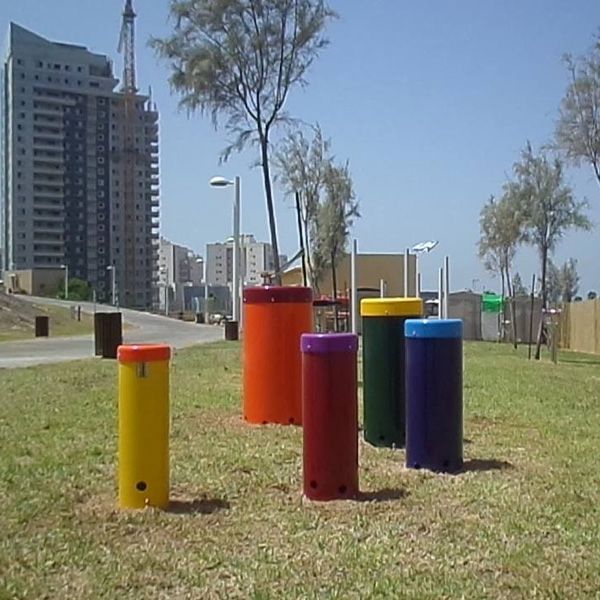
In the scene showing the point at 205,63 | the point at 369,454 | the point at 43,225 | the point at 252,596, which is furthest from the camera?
the point at 43,225

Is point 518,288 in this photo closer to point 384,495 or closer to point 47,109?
point 384,495

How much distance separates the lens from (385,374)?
27.7 ft

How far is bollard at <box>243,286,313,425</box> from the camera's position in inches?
375

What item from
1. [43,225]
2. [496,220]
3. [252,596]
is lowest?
[252,596]

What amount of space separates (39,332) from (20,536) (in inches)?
1525

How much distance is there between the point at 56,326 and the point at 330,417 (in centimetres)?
5004

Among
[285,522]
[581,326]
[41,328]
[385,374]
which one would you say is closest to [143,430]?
[285,522]

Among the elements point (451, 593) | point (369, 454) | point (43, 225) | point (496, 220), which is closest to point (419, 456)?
point (369, 454)

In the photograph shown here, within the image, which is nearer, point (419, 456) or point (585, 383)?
point (419, 456)

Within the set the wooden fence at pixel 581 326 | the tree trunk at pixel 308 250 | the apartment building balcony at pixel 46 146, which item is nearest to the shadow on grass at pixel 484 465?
the tree trunk at pixel 308 250

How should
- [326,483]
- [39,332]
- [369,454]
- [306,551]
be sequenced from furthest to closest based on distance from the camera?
[39,332] < [369,454] < [326,483] < [306,551]

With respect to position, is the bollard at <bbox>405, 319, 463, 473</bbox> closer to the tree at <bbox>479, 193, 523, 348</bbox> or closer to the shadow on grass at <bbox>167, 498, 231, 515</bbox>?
the shadow on grass at <bbox>167, 498, 231, 515</bbox>

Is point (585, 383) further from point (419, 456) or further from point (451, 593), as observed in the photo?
point (451, 593)

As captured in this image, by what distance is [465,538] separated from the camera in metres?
5.23
